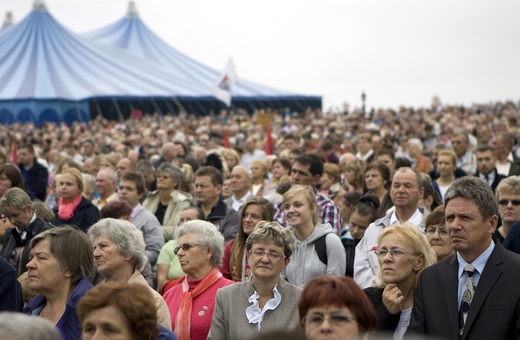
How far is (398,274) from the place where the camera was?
5.88 metres

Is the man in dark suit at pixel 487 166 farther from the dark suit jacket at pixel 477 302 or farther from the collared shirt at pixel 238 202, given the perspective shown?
the dark suit jacket at pixel 477 302

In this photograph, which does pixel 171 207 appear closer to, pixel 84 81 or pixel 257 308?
pixel 257 308

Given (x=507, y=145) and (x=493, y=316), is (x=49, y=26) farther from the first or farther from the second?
(x=493, y=316)

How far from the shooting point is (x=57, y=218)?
10008mm

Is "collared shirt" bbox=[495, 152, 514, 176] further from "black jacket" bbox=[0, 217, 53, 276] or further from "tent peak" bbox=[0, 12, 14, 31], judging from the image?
"tent peak" bbox=[0, 12, 14, 31]

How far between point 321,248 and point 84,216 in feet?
10.8

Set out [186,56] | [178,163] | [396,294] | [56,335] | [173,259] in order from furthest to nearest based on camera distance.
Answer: [186,56]
[178,163]
[173,259]
[396,294]
[56,335]

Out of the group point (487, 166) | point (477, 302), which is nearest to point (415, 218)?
point (477, 302)

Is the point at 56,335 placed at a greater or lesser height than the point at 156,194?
greater

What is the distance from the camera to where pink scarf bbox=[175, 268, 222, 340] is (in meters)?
6.56

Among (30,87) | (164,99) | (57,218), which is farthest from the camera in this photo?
(164,99)

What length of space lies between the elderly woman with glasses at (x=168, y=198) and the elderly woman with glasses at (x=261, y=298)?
456 cm

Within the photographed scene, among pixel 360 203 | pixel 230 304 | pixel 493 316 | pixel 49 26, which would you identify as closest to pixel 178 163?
pixel 360 203

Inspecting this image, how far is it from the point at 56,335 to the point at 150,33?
5286 cm
